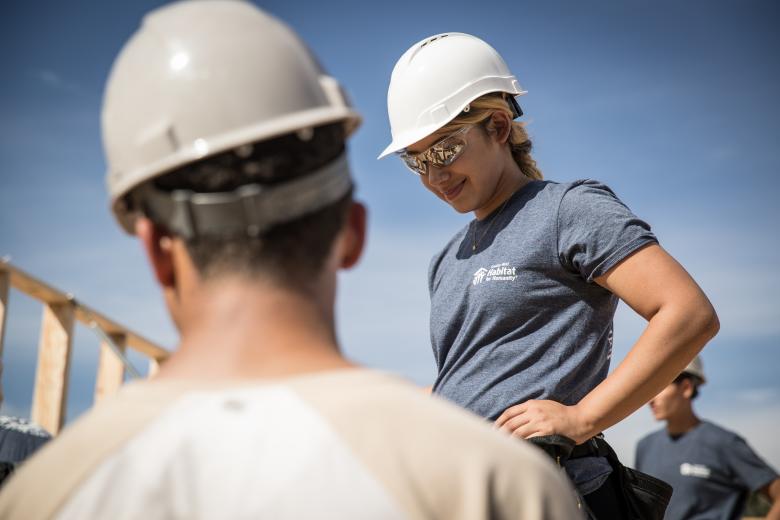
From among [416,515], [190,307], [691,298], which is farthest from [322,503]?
[691,298]

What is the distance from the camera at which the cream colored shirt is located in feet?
3.22

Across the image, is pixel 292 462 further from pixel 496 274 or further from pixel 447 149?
pixel 447 149

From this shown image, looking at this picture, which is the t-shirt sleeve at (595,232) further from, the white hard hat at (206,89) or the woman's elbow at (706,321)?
the white hard hat at (206,89)

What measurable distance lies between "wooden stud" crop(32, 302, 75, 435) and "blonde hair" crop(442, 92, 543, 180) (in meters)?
3.88

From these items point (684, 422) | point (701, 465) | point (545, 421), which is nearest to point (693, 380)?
point (684, 422)

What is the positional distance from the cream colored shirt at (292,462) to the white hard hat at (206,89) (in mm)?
326

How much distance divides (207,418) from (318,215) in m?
0.31

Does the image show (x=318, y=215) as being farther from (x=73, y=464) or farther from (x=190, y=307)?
(x=73, y=464)

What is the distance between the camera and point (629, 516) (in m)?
2.32

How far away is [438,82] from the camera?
2.89 meters

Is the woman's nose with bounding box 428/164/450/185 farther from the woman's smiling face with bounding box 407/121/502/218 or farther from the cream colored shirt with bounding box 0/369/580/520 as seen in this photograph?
the cream colored shirt with bounding box 0/369/580/520

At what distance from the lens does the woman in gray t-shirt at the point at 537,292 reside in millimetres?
2244

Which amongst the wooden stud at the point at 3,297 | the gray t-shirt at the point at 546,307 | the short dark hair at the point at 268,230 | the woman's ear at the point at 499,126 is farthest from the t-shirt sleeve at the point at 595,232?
the wooden stud at the point at 3,297

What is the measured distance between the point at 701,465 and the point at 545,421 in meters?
4.25
